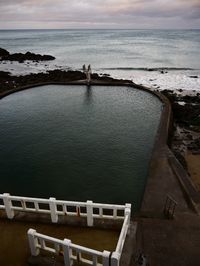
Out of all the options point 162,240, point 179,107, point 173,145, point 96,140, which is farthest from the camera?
point 179,107

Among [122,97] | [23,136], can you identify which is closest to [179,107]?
[122,97]

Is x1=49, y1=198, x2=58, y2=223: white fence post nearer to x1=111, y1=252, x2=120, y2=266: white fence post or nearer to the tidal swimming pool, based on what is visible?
x1=111, y1=252, x2=120, y2=266: white fence post

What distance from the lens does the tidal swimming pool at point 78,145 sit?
11109 millimetres

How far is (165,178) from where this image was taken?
1019 cm

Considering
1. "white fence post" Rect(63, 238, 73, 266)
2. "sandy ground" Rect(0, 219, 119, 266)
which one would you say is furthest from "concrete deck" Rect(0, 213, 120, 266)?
"white fence post" Rect(63, 238, 73, 266)

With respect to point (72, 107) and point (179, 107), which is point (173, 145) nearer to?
point (179, 107)

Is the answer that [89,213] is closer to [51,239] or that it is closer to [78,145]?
[51,239]

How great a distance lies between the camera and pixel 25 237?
618 cm

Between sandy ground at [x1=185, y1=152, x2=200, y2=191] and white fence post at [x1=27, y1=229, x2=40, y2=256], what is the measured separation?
922 cm

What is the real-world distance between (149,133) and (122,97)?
8.20 metres

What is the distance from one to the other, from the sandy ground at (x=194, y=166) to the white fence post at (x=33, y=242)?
9.22 meters

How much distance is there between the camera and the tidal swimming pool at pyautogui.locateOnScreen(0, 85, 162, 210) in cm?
1111

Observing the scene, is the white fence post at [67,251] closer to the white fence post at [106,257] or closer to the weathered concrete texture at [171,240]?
the white fence post at [106,257]

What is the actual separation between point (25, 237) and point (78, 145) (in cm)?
834
